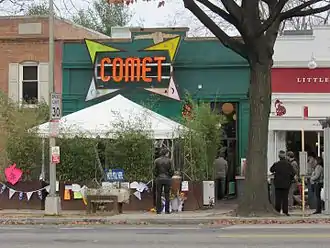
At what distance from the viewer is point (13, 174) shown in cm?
2152

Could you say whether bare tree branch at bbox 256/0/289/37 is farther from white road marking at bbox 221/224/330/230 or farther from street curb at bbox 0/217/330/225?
white road marking at bbox 221/224/330/230

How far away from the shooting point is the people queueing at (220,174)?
2439cm

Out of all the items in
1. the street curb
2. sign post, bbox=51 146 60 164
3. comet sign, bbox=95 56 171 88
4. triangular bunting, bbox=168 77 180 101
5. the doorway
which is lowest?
the street curb

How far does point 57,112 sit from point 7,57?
8.87m

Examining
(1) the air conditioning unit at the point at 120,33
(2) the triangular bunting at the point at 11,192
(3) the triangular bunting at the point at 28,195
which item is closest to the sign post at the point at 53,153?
(3) the triangular bunting at the point at 28,195

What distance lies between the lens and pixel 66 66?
27.3 meters

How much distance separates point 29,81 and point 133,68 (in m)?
4.39

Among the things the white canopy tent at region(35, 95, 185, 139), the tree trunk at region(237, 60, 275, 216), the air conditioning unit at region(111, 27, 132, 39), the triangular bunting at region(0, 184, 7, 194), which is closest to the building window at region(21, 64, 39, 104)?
the air conditioning unit at region(111, 27, 132, 39)

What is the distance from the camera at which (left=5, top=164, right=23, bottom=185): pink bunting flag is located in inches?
846

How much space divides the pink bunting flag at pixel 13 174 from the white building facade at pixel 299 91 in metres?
9.37

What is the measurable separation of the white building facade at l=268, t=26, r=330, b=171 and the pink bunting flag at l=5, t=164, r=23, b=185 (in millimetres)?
9368

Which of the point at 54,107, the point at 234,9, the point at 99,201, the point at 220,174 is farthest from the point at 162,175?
the point at 220,174

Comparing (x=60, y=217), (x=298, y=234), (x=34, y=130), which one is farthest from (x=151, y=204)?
(x=298, y=234)

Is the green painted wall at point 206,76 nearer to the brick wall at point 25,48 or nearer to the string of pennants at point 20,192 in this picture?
the brick wall at point 25,48
